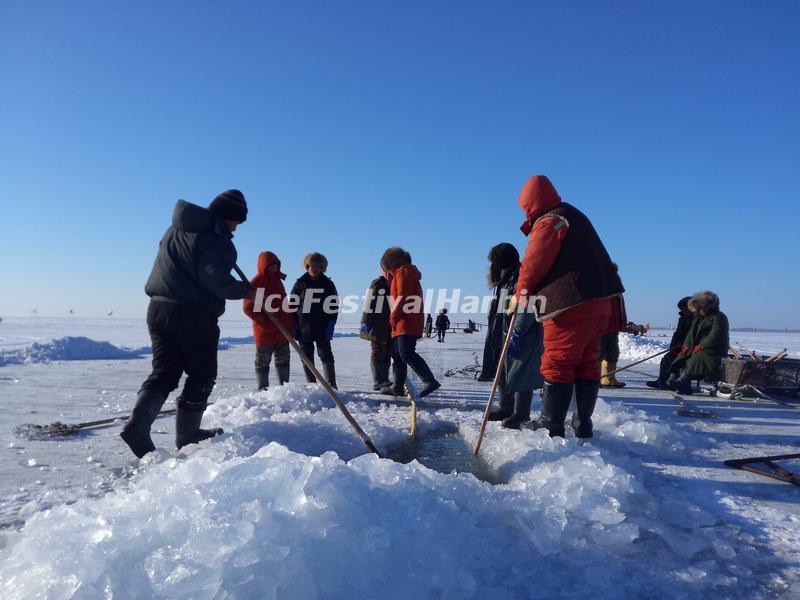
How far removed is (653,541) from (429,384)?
3.29 metres

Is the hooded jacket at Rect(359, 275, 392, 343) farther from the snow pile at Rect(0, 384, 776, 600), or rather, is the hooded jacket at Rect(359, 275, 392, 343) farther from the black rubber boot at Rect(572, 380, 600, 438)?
the snow pile at Rect(0, 384, 776, 600)

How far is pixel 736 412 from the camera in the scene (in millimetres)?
5047

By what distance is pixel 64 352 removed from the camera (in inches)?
393

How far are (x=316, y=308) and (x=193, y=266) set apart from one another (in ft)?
8.80

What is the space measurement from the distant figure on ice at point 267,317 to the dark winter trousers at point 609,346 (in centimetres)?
420

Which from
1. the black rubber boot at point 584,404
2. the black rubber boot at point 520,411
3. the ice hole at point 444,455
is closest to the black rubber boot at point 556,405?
Answer: the black rubber boot at point 584,404

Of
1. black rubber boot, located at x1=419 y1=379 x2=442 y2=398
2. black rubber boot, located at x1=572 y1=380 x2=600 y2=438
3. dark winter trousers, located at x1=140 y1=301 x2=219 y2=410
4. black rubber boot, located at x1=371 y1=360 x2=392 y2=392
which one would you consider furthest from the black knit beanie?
black rubber boot, located at x1=371 y1=360 x2=392 y2=392

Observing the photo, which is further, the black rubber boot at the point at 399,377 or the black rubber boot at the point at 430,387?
the black rubber boot at the point at 399,377

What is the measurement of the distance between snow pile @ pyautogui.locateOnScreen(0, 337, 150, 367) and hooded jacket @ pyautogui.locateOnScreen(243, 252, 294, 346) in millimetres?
6093

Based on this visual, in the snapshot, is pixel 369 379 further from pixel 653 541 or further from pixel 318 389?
pixel 653 541

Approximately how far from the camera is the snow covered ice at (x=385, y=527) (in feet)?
4.06

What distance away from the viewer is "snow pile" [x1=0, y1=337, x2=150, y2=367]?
876 cm

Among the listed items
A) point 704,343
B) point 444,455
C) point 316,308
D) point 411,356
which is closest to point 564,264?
point 444,455

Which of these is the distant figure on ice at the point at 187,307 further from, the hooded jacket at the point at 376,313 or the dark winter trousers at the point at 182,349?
the hooded jacket at the point at 376,313
